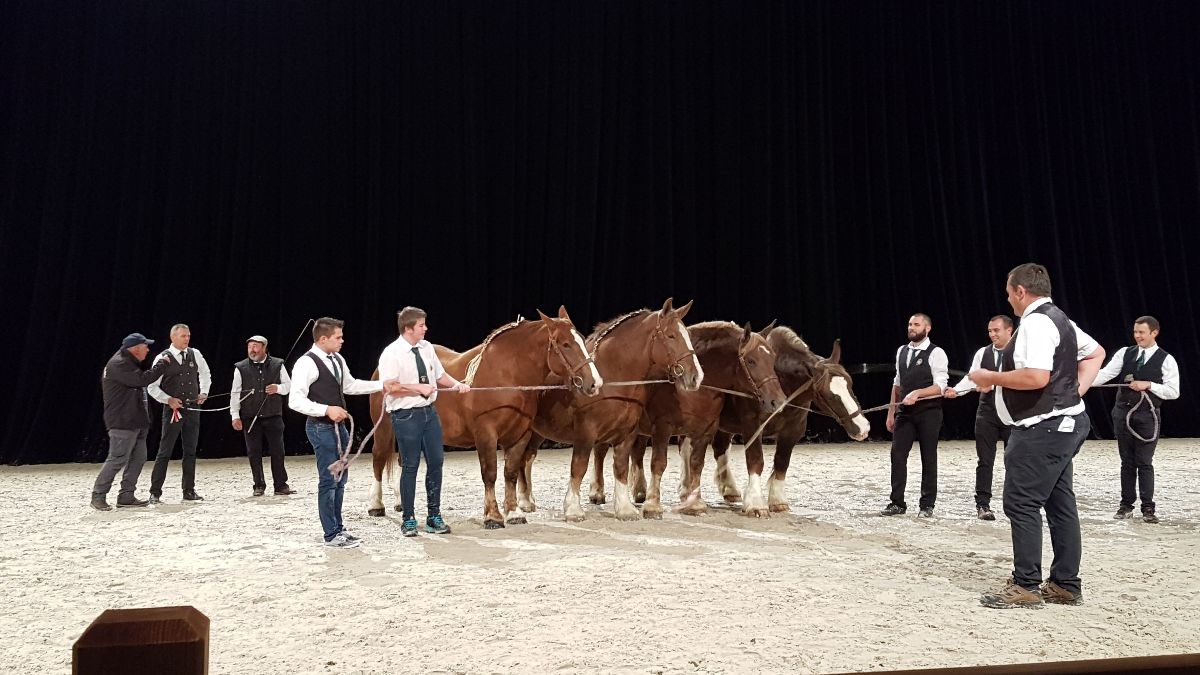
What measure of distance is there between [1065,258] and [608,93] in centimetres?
799

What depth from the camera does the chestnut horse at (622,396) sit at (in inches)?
257

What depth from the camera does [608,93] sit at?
13.9 metres

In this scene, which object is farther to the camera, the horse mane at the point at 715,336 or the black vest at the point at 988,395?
the horse mane at the point at 715,336

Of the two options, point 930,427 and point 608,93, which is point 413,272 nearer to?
point 608,93

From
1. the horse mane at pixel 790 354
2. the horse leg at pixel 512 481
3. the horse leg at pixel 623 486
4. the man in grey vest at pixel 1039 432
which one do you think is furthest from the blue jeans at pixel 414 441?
the man in grey vest at pixel 1039 432

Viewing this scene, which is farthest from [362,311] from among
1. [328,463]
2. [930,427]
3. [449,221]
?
[930,427]

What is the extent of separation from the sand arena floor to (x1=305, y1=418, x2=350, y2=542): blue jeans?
21 centimetres

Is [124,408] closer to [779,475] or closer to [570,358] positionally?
[570,358]

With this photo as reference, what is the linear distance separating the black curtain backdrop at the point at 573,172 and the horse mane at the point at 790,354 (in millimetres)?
6014

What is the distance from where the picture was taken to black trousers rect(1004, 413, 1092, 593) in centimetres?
407

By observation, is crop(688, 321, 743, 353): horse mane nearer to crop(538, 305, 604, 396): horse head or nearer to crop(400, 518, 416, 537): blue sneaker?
crop(538, 305, 604, 396): horse head

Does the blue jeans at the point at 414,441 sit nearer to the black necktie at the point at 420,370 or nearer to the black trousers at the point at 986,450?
the black necktie at the point at 420,370

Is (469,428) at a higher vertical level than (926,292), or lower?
lower

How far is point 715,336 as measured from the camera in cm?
728
